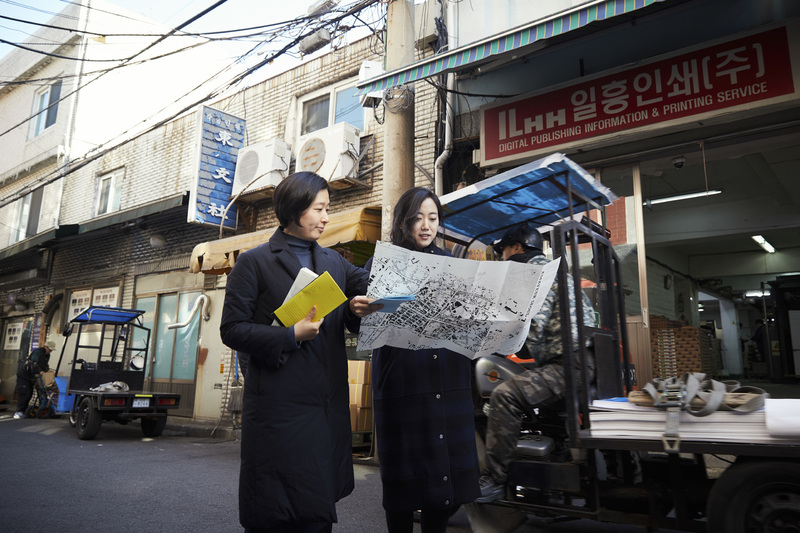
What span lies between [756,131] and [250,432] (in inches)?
257

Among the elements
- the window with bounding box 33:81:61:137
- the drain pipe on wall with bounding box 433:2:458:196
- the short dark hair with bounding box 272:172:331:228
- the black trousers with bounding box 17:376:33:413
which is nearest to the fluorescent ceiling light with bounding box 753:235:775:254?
the drain pipe on wall with bounding box 433:2:458:196

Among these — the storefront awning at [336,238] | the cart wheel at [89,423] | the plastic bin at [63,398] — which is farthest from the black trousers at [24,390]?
the storefront awning at [336,238]

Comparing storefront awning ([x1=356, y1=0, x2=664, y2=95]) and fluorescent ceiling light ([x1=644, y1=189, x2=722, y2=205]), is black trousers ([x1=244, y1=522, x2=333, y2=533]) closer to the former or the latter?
storefront awning ([x1=356, y1=0, x2=664, y2=95])

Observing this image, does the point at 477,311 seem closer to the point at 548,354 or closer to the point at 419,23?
the point at 548,354

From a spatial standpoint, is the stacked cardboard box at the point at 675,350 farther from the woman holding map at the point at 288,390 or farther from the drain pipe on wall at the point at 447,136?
the woman holding map at the point at 288,390

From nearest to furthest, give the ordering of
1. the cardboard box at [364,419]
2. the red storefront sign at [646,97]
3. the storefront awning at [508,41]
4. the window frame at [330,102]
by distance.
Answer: the storefront awning at [508,41] < the red storefront sign at [646,97] < the cardboard box at [364,419] < the window frame at [330,102]

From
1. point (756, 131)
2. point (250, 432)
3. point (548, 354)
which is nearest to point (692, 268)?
point (756, 131)

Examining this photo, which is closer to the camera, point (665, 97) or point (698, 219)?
point (665, 97)

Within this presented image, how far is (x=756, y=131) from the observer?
6145 mm

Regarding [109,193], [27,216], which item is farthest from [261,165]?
[27,216]

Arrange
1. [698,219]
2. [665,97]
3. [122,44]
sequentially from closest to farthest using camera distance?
[665,97]
[698,219]
[122,44]

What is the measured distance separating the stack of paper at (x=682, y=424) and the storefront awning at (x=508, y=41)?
3.87 m

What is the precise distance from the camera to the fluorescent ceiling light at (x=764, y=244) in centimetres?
1311

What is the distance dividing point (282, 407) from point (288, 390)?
0.20 feet
